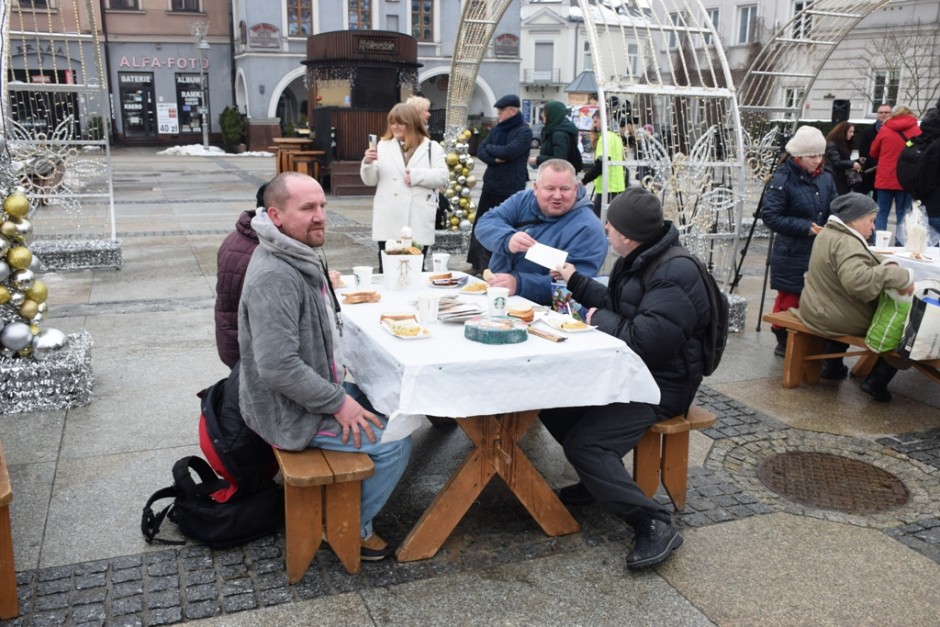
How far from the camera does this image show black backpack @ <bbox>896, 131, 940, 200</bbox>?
7.88 meters

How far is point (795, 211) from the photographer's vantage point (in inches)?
241

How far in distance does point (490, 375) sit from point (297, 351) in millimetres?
700

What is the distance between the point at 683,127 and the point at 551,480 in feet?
13.1

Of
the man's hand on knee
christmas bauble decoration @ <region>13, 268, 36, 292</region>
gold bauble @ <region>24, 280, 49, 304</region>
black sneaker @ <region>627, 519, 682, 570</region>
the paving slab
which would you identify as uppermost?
christmas bauble decoration @ <region>13, 268, 36, 292</region>

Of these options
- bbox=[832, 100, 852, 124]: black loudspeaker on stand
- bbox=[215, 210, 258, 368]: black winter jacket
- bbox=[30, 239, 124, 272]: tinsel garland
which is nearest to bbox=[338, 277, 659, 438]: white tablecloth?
bbox=[215, 210, 258, 368]: black winter jacket

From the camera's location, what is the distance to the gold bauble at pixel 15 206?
4578 mm

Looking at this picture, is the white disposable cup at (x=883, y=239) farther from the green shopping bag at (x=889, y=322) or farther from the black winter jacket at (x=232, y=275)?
the black winter jacket at (x=232, y=275)

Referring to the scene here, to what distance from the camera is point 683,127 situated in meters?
7.01

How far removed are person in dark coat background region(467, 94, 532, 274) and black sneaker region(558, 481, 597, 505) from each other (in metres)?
4.35

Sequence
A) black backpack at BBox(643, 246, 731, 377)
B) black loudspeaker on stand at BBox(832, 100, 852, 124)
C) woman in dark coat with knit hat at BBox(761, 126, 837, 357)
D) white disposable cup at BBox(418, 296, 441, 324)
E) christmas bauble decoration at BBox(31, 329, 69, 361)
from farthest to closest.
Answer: black loudspeaker on stand at BBox(832, 100, 852, 124) → woman in dark coat with knit hat at BBox(761, 126, 837, 357) → christmas bauble decoration at BBox(31, 329, 69, 361) → white disposable cup at BBox(418, 296, 441, 324) → black backpack at BBox(643, 246, 731, 377)

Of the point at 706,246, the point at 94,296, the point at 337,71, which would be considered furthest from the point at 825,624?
the point at 337,71

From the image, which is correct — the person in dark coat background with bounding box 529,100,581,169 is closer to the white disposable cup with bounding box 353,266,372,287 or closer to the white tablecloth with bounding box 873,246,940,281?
the white tablecloth with bounding box 873,246,940,281

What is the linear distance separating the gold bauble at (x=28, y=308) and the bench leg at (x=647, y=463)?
3.45 meters

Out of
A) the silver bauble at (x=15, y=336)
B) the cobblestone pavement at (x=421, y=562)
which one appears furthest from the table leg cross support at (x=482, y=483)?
the silver bauble at (x=15, y=336)
